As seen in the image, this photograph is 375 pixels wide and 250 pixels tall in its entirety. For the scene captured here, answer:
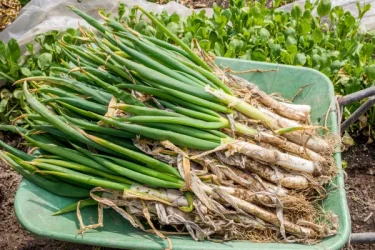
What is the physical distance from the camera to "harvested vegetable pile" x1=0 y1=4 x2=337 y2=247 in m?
1.75

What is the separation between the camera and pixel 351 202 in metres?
2.50

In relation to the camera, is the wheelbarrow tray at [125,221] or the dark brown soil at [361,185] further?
the dark brown soil at [361,185]

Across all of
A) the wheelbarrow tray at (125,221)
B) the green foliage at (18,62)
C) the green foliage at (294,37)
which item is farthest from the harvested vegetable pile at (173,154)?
the green foliage at (18,62)

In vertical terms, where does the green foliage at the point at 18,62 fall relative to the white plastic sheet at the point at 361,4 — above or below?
below

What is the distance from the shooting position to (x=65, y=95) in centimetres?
187

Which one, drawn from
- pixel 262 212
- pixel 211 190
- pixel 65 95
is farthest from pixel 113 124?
pixel 262 212

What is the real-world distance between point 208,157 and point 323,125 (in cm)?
54

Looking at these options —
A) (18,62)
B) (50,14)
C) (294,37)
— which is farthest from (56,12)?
(294,37)

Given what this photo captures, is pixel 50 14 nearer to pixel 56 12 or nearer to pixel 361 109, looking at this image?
pixel 56 12

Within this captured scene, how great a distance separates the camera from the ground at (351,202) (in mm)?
2436

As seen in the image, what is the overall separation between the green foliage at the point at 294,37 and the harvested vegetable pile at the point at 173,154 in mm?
824

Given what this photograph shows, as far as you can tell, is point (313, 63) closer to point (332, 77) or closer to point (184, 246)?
point (332, 77)

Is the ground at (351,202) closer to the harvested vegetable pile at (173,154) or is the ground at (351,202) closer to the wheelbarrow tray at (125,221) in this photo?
the wheelbarrow tray at (125,221)

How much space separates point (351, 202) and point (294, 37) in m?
0.92
